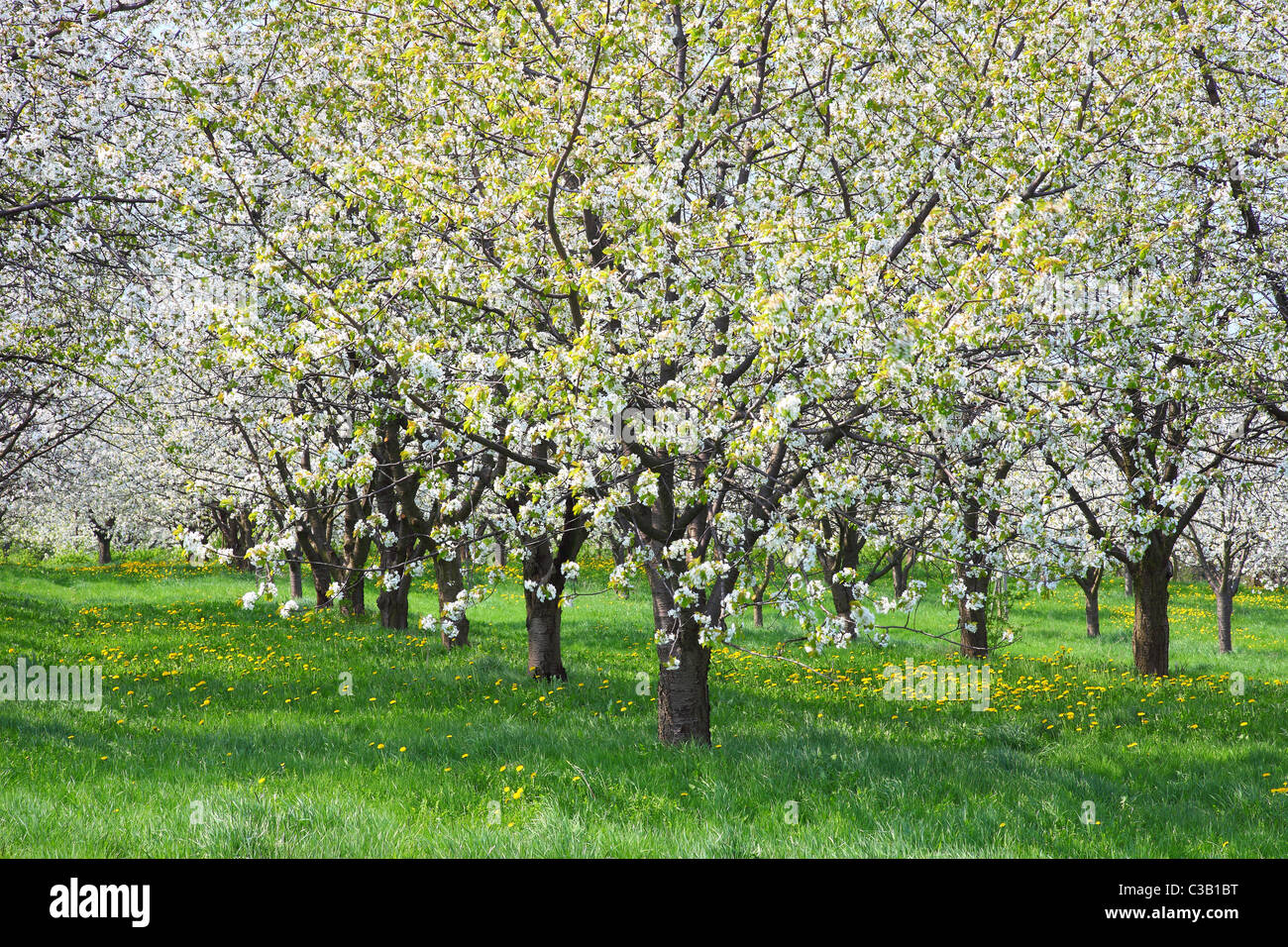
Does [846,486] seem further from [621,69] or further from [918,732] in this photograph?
[918,732]

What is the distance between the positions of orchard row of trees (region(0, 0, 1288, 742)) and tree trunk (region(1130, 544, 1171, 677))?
4.46m

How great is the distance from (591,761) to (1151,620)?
11400mm

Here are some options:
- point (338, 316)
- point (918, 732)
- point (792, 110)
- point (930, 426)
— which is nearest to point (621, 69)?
point (792, 110)

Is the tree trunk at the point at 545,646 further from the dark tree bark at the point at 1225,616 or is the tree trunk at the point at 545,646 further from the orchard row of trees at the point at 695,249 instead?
the dark tree bark at the point at 1225,616

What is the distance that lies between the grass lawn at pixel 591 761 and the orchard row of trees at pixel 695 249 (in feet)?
4.41

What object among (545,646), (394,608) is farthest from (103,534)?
(545,646)

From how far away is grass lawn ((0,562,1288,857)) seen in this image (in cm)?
570

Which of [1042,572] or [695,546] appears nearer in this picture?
[695,546]

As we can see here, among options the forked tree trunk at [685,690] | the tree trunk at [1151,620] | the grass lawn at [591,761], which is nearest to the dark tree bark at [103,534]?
the grass lawn at [591,761]

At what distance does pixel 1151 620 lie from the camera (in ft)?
47.5

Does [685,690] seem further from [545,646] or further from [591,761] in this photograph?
[545,646]

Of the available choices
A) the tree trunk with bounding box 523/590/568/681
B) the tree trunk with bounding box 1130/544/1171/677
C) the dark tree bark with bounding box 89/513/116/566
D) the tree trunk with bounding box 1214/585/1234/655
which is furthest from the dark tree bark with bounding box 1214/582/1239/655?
the dark tree bark with bounding box 89/513/116/566
